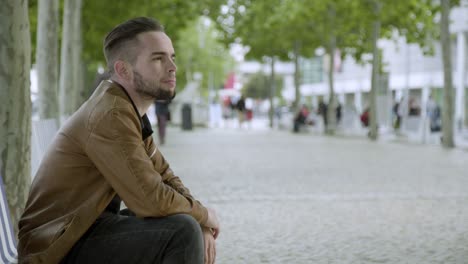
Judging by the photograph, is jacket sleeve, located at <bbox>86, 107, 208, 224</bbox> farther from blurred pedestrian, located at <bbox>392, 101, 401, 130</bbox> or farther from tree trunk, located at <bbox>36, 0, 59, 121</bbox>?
blurred pedestrian, located at <bbox>392, 101, 401, 130</bbox>

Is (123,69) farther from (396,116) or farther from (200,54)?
(200,54)

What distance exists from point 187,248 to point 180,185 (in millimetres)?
705

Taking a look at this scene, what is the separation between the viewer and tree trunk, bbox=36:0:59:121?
14.9m

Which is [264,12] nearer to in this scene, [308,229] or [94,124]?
[308,229]

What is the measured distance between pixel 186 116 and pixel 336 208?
109 ft

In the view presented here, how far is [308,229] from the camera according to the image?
25.0 feet

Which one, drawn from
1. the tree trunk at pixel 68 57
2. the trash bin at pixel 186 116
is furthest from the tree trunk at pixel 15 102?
the trash bin at pixel 186 116

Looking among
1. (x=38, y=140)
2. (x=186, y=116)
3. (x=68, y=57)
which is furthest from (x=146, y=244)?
(x=186, y=116)

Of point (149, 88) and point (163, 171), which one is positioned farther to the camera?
point (163, 171)

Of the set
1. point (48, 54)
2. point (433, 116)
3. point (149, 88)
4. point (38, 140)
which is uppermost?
point (48, 54)

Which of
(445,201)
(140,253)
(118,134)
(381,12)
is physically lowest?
(445,201)

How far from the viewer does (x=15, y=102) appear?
199 inches

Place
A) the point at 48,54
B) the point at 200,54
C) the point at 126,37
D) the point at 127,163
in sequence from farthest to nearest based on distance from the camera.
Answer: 1. the point at 200,54
2. the point at 48,54
3. the point at 126,37
4. the point at 127,163

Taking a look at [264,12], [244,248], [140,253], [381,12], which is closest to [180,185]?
[140,253]
